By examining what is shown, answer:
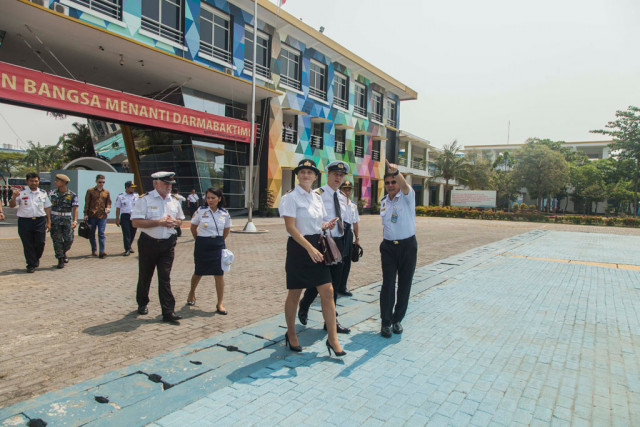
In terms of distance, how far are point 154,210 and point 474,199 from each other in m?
38.1

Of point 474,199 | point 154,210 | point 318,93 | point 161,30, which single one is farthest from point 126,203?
point 474,199

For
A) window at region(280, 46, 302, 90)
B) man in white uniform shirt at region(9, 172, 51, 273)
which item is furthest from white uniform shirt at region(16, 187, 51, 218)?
window at region(280, 46, 302, 90)

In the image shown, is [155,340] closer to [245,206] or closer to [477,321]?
[477,321]

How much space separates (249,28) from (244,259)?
1728 cm

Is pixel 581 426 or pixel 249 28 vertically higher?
pixel 249 28

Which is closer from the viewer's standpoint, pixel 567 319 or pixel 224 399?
pixel 224 399

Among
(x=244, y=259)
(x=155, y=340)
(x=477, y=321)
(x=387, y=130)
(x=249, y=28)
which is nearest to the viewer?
(x=155, y=340)

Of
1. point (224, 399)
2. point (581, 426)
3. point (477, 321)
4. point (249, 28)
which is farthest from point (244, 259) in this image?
point (249, 28)

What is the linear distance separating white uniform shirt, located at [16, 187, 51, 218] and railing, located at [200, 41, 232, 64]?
1465 centimetres

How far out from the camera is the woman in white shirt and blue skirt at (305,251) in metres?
3.35

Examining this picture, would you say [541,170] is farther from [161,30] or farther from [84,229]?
[84,229]

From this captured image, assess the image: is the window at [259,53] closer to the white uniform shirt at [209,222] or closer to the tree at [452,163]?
the white uniform shirt at [209,222]

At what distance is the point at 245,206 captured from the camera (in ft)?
78.8

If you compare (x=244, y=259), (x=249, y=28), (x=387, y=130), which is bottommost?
(x=244, y=259)
